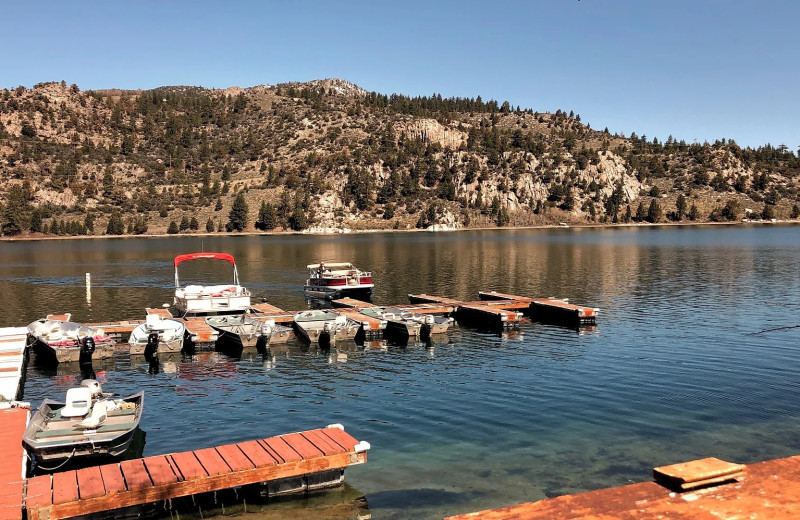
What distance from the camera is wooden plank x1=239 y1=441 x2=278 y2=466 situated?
17.0 m

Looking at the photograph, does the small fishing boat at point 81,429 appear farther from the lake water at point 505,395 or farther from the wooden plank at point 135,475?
the wooden plank at point 135,475

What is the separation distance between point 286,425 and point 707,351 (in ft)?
79.1

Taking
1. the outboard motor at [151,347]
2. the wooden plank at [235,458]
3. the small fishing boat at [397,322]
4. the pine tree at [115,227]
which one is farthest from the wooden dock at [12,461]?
the pine tree at [115,227]

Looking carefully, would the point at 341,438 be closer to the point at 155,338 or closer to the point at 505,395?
the point at 505,395

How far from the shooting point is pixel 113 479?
16.1 metres

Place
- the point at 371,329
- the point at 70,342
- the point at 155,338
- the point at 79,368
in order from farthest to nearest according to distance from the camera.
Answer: the point at 371,329 < the point at 155,338 < the point at 70,342 < the point at 79,368

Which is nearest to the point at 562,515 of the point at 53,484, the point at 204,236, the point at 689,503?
the point at 689,503

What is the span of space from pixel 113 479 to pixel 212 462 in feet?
7.70

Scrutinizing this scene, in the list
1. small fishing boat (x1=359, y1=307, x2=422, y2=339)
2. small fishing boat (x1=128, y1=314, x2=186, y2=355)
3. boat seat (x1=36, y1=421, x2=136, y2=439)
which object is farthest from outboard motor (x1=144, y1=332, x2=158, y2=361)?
boat seat (x1=36, y1=421, x2=136, y2=439)

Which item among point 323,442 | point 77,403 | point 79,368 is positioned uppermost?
point 77,403

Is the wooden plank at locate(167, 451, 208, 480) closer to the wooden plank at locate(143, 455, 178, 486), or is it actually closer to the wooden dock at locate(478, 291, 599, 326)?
the wooden plank at locate(143, 455, 178, 486)

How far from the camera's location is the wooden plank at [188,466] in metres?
16.2

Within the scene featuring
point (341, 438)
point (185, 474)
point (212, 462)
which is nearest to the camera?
point (185, 474)

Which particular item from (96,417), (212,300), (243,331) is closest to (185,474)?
(96,417)
